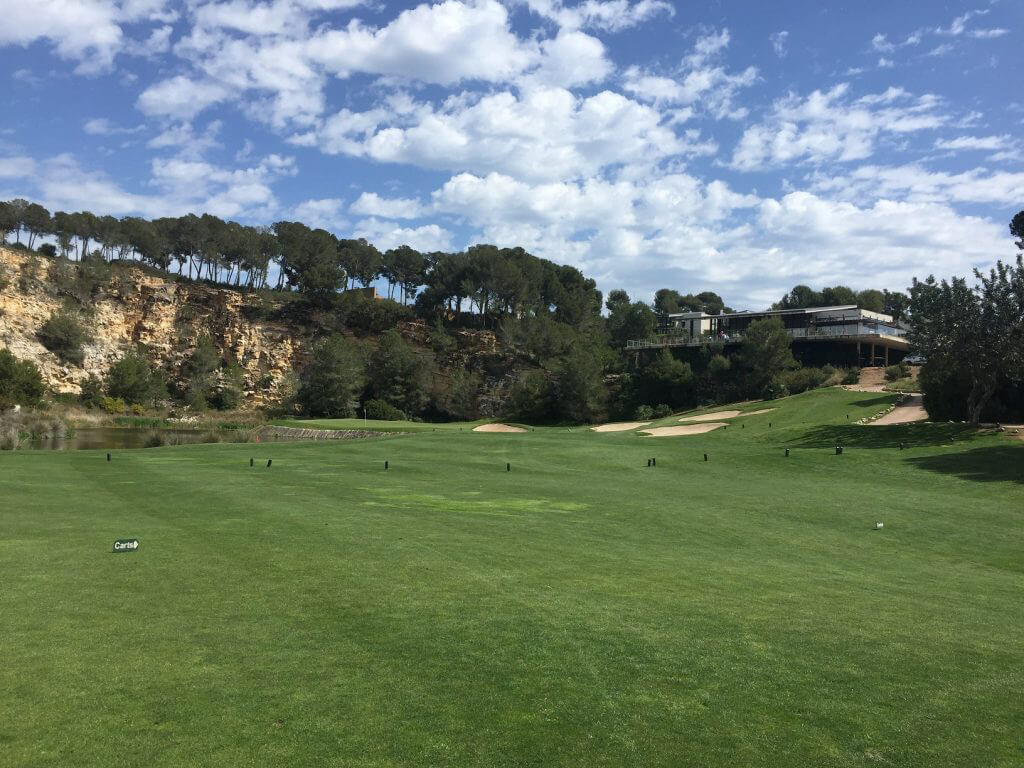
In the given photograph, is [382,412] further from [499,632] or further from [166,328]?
[499,632]

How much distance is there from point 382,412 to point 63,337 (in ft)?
119

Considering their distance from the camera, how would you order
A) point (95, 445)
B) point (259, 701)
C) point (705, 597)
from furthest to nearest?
point (95, 445), point (705, 597), point (259, 701)

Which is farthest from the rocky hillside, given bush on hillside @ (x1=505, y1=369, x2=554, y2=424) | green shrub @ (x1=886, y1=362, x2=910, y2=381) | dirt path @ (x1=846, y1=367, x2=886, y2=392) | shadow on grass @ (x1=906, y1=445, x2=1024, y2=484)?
shadow on grass @ (x1=906, y1=445, x2=1024, y2=484)

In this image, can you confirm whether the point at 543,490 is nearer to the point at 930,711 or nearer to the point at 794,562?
the point at 794,562

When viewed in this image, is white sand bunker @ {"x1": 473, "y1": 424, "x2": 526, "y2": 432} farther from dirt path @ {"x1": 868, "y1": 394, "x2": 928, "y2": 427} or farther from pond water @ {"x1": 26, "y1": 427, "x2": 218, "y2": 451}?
dirt path @ {"x1": 868, "y1": 394, "x2": 928, "y2": 427}

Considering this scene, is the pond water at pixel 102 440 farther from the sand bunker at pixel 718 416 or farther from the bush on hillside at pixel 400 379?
the sand bunker at pixel 718 416

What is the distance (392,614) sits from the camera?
27.3 ft

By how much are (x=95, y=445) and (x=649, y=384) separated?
5279cm

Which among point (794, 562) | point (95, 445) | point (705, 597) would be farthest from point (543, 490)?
point (95, 445)

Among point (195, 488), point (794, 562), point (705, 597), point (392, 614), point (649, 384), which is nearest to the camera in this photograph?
point (392, 614)

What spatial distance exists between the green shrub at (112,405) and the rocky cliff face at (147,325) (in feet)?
19.8

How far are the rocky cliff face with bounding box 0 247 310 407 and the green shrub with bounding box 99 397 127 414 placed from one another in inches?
238

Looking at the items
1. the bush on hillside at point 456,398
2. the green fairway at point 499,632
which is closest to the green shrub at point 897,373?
the bush on hillside at point 456,398

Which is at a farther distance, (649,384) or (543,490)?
(649,384)
